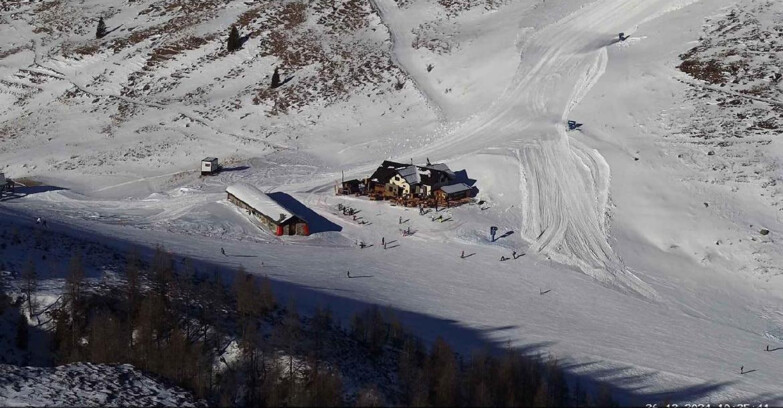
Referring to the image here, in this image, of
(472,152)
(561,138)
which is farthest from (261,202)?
(561,138)

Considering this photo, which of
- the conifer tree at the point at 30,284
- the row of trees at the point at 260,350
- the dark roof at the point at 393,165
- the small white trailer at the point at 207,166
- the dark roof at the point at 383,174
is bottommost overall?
the row of trees at the point at 260,350

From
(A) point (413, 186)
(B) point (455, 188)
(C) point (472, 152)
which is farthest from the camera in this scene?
(C) point (472, 152)

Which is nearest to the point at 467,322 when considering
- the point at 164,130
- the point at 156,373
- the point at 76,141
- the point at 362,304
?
the point at 362,304

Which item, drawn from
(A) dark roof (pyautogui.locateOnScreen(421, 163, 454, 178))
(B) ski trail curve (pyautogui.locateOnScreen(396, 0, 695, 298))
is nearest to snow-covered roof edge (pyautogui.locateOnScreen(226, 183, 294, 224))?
(A) dark roof (pyautogui.locateOnScreen(421, 163, 454, 178))

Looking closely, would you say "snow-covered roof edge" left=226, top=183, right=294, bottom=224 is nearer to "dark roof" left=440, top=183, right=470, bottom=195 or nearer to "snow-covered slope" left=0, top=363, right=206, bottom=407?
"dark roof" left=440, top=183, right=470, bottom=195

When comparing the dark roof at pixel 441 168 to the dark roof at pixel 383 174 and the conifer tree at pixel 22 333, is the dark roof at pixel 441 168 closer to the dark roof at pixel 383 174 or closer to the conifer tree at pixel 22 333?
the dark roof at pixel 383 174

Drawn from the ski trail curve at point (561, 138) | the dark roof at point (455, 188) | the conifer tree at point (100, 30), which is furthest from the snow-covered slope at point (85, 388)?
the conifer tree at point (100, 30)

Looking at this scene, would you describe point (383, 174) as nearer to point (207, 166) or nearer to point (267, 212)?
point (267, 212)

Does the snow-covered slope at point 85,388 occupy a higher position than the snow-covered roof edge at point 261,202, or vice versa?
the snow-covered roof edge at point 261,202
